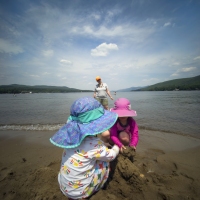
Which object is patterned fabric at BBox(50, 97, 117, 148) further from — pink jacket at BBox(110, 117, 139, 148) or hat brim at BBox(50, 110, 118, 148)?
pink jacket at BBox(110, 117, 139, 148)

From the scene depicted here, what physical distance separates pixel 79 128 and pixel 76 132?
0.06 m

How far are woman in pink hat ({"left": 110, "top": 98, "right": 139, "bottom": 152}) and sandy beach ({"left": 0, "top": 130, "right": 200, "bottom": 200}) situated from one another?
30cm

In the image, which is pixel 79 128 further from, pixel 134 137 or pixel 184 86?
pixel 184 86

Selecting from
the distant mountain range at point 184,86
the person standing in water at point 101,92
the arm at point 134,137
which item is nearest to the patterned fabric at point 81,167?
the arm at point 134,137

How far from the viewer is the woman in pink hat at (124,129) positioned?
8.61ft

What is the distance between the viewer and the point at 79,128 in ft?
5.27

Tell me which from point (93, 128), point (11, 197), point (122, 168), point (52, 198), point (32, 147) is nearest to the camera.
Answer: point (93, 128)

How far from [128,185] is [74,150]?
132 cm

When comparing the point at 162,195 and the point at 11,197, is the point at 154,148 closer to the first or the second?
the point at 162,195

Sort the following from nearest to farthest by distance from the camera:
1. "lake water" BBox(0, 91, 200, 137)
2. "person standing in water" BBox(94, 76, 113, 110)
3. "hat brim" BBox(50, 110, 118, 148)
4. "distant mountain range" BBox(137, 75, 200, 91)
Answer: "hat brim" BBox(50, 110, 118, 148)
"lake water" BBox(0, 91, 200, 137)
"person standing in water" BBox(94, 76, 113, 110)
"distant mountain range" BBox(137, 75, 200, 91)

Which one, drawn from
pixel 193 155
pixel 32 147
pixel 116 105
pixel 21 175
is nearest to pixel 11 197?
pixel 21 175

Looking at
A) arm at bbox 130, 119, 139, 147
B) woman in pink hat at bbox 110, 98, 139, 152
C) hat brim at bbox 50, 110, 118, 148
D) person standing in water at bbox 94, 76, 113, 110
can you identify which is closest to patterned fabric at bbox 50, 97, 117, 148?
hat brim at bbox 50, 110, 118, 148

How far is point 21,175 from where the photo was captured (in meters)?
2.71

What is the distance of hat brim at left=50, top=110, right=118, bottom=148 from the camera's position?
4.99 ft
